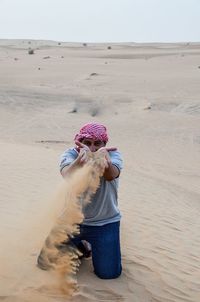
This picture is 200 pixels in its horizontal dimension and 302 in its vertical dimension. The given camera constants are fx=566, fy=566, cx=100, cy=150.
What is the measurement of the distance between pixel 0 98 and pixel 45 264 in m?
17.1

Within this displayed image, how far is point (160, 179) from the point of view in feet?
33.4

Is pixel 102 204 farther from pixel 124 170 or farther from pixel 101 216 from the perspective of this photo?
pixel 124 170

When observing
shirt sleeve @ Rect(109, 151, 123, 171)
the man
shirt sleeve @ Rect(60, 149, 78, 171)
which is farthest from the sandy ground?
shirt sleeve @ Rect(109, 151, 123, 171)

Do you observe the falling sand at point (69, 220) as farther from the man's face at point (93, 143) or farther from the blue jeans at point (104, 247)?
the blue jeans at point (104, 247)

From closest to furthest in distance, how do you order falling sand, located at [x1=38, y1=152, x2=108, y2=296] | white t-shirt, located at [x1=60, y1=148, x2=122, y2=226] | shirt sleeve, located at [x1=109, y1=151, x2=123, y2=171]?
falling sand, located at [x1=38, y1=152, x2=108, y2=296]
shirt sleeve, located at [x1=109, y1=151, x2=123, y2=171]
white t-shirt, located at [x1=60, y1=148, x2=122, y2=226]

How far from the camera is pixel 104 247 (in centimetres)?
482

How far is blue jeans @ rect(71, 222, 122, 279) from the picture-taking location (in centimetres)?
480

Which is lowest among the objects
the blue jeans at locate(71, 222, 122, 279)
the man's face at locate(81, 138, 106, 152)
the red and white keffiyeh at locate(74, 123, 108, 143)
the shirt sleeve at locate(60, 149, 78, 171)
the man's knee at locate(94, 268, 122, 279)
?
the man's knee at locate(94, 268, 122, 279)

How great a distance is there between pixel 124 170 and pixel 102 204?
19.3ft

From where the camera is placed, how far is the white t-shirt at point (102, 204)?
15.6 feet

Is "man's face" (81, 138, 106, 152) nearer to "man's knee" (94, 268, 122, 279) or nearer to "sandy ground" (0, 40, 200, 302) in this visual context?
"sandy ground" (0, 40, 200, 302)

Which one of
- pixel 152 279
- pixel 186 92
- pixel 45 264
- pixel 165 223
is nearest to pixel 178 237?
pixel 165 223

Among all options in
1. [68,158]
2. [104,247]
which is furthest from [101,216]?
[68,158]

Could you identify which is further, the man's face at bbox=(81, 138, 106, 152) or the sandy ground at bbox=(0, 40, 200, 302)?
the sandy ground at bbox=(0, 40, 200, 302)
